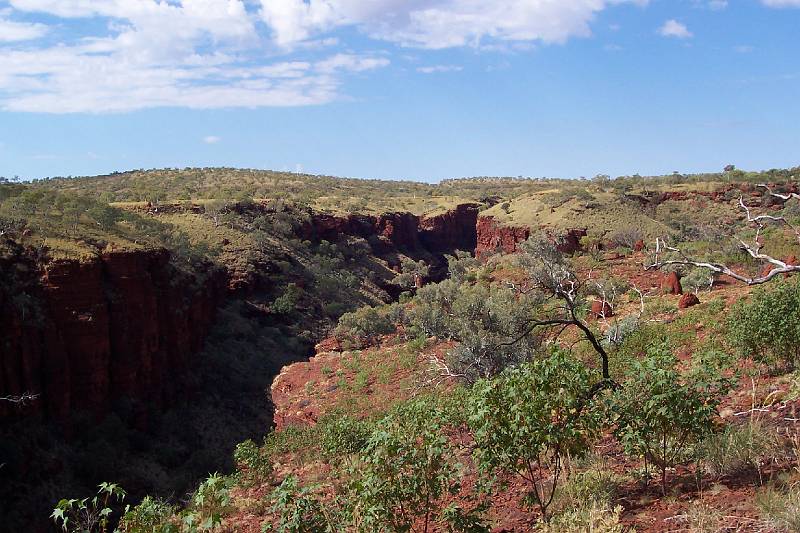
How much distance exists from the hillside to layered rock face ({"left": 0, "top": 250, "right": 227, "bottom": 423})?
0.20 ft

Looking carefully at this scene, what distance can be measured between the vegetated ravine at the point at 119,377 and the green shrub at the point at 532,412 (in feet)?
36.9

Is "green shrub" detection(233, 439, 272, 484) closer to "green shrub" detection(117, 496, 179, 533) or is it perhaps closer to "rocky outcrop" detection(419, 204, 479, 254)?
"green shrub" detection(117, 496, 179, 533)

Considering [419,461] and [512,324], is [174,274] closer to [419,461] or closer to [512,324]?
[512,324]

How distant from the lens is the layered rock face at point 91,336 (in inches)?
555

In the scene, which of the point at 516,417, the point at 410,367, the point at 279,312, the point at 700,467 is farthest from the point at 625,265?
the point at 516,417

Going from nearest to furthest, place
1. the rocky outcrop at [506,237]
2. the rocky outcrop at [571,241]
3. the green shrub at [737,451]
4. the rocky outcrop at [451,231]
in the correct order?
1. the green shrub at [737,451]
2. the rocky outcrop at [571,241]
3. the rocky outcrop at [506,237]
4. the rocky outcrop at [451,231]

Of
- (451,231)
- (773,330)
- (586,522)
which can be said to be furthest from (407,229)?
(586,522)

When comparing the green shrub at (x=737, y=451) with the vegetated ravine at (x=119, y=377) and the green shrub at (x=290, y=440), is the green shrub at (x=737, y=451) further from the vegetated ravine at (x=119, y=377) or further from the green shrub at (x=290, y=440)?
the vegetated ravine at (x=119, y=377)

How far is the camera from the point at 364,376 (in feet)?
63.6

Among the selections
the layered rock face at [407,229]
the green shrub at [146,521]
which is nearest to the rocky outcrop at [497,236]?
the layered rock face at [407,229]

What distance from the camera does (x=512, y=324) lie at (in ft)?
50.7

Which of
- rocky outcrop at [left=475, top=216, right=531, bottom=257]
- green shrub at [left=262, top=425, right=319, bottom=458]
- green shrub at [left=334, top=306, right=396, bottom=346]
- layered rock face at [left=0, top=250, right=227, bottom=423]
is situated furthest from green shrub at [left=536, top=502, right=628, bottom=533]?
rocky outcrop at [left=475, top=216, right=531, bottom=257]

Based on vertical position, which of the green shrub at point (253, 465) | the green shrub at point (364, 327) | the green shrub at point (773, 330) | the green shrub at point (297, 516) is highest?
the green shrub at point (773, 330)

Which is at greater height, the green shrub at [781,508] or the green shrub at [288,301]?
the green shrub at [781,508]
